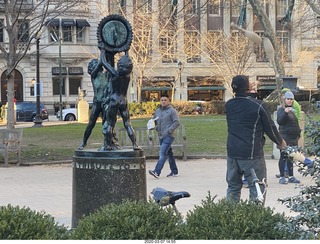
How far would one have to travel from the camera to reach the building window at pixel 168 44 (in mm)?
45428

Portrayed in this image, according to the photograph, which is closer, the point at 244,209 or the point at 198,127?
the point at 244,209

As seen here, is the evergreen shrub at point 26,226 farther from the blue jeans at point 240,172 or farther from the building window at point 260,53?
the building window at point 260,53

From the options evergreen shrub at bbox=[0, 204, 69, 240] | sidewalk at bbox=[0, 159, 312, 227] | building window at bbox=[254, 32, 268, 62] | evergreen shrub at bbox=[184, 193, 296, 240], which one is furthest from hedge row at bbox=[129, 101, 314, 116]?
evergreen shrub at bbox=[0, 204, 69, 240]

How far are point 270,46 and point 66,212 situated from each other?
47.5ft

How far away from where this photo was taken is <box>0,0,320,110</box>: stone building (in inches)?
1822

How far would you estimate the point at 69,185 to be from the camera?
40.0ft

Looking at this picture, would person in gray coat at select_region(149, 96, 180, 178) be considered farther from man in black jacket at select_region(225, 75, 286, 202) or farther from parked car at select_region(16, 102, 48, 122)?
parked car at select_region(16, 102, 48, 122)

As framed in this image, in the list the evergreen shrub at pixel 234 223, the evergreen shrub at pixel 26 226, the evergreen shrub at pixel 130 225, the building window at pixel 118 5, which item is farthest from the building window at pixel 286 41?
the evergreen shrub at pixel 26 226

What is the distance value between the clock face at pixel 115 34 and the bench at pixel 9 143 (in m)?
8.59

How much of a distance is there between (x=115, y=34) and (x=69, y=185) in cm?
527

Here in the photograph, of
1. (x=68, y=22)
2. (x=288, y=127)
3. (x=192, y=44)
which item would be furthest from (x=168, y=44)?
(x=288, y=127)

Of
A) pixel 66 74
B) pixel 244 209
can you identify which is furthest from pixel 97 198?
pixel 66 74

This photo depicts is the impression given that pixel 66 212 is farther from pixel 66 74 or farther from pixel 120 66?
pixel 66 74

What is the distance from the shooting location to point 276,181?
40.6 ft
